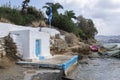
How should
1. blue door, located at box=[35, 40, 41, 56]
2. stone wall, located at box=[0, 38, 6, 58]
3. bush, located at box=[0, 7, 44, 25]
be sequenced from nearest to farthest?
stone wall, located at box=[0, 38, 6, 58] < blue door, located at box=[35, 40, 41, 56] < bush, located at box=[0, 7, 44, 25]

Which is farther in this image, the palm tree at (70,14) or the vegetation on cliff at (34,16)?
the palm tree at (70,14)

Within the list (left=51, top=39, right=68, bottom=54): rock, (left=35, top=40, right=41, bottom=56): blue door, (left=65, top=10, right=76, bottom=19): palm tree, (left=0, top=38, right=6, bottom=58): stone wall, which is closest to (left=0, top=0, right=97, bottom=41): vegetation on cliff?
(left=65, top=10, right=76, bottom=19): palm tree

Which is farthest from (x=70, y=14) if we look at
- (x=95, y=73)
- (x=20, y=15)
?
(x=95, y=73)

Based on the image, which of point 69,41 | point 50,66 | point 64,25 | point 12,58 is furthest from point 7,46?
point 64,25

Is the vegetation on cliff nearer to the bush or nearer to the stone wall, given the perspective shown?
the bush

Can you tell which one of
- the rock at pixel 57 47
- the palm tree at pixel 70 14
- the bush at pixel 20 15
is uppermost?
the palm tree at pixel 70 14

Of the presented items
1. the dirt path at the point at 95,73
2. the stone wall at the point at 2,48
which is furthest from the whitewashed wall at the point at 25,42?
the dirt path at the point at 95,73

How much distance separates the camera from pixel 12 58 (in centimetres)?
1944

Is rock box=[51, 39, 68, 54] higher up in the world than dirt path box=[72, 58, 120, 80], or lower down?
higher up

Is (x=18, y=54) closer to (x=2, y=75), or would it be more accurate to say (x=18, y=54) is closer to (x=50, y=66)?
(x=50, y=66)

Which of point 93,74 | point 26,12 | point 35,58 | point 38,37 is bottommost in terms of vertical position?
point 93,74

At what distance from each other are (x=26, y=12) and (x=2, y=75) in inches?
1078

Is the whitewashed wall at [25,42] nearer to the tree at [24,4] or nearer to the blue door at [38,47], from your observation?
the blue door at [38,47]

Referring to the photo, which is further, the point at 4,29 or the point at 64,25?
the point at 64,25
